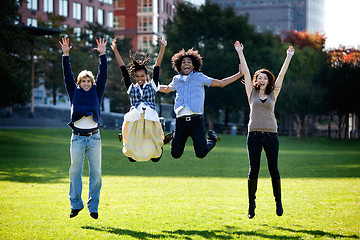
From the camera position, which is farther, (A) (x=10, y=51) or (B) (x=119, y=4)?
(B) (x=119, y=4)

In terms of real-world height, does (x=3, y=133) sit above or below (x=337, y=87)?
below

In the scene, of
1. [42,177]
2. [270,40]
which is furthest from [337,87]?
[42,177]

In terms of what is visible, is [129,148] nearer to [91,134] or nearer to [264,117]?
[91,134]

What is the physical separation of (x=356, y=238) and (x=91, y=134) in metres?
5.16

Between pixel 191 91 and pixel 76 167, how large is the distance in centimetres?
272

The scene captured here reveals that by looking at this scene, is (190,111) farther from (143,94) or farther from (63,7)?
(63,7)

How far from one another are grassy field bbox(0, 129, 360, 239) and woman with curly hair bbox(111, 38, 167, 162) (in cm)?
149

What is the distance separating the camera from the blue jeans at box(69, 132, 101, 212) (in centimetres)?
1087

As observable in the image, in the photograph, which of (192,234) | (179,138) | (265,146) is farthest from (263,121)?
(192,234)

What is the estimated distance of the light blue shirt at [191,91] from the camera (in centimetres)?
1160

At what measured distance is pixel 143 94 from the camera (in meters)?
11.4

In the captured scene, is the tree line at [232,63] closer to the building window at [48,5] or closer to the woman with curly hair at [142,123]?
the building window at [48,5]

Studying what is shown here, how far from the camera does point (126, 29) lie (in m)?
101

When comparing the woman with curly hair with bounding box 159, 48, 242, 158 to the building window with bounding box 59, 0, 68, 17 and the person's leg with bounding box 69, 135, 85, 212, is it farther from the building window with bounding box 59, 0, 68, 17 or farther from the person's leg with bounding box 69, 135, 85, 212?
the building window with bounding box 59, 0, 68, 17
